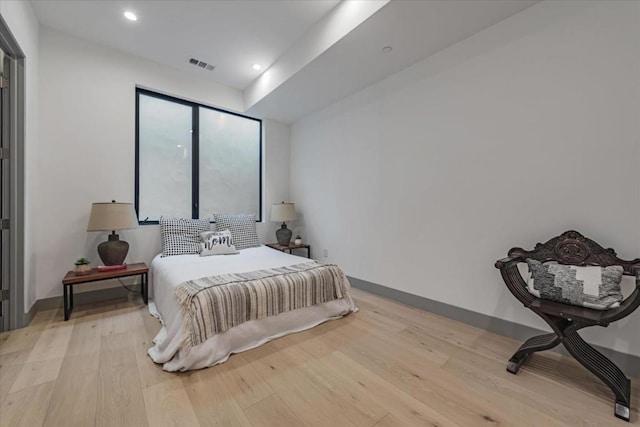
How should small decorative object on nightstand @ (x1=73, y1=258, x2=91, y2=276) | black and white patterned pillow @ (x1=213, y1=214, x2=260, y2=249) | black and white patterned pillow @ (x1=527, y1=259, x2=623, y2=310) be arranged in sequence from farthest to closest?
black and white patterned pillow @ (x1=213, y1=214, x2=260, y2=249)
small decorative object on nightstand @ (x1=73, y1=258, x2=91, y2=276)
black and white patterned pillow @ (x1=527, y1=259, x2=623, y2=310)

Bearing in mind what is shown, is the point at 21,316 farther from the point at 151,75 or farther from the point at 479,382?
the point at 479,382

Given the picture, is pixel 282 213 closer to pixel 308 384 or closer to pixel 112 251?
pixel 112 251

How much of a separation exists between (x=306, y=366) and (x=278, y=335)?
0.49 m

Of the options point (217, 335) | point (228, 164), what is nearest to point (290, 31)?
point (228, 164)

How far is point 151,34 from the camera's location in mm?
2943

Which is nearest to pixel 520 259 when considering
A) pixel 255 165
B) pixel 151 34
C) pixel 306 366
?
pixel 306 366

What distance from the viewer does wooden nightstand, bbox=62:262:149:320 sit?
Result: 2.54 m

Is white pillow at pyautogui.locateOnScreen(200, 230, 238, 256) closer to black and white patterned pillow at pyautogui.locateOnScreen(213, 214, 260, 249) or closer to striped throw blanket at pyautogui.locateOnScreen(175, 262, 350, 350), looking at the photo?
black and white patterned pillow at pyautogui.locateOnScreen(213, 214, 260, 249)

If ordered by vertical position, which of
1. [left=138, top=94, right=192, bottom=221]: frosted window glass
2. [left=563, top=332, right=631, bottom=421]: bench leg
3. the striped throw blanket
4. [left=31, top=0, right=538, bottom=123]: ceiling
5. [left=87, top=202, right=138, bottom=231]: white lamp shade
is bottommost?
[left=563, top=332, right=631, bottom=421]: bench leg

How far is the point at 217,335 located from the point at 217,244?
1609mm

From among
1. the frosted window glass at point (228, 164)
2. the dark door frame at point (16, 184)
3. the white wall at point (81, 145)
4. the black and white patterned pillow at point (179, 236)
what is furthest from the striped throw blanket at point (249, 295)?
the frosted window glass at point (228, 164)

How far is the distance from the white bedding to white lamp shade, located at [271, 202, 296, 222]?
3.11 feet

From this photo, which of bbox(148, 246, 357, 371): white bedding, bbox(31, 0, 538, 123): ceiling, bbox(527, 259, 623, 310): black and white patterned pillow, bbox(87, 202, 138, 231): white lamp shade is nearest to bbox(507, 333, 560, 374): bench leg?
bbox(527, 259, 623, 310): black and white patterned pillow

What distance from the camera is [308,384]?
65.6 inches
